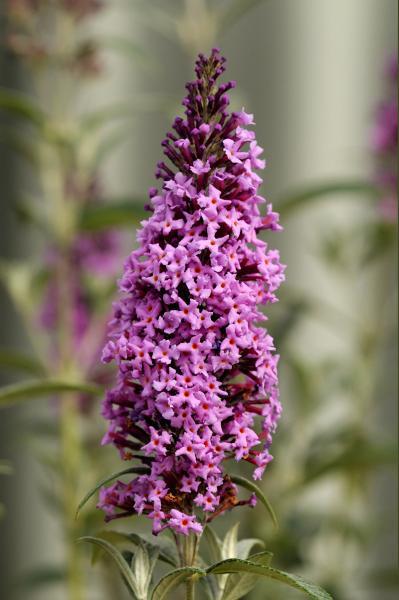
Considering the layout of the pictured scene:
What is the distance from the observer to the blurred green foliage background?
1.56m

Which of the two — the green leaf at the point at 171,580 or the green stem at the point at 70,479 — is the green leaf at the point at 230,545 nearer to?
the green leaf at the point at 171,580

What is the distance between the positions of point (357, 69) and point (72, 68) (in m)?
0.92

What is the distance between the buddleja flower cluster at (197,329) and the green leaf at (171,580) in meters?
0.03

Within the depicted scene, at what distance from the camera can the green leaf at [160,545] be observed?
27.8 inches

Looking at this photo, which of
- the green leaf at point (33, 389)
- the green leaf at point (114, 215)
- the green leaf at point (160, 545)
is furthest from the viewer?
the green leaf at point (114, 215)

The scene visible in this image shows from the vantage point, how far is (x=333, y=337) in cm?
222

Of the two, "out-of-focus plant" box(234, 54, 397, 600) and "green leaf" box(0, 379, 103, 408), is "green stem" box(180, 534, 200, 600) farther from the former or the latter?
"out-of-focus plant" box(234, 54, 397, 600)

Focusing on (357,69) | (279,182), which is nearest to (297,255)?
(279,182)

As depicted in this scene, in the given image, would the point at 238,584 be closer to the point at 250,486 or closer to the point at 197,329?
the point at 250,486

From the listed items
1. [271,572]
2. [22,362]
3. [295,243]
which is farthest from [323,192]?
[295,243]

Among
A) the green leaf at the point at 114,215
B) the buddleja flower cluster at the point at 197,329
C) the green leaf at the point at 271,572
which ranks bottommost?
the green leaf at the point at 271,572

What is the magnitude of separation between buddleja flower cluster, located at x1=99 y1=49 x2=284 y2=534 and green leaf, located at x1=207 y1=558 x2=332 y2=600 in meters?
0.04

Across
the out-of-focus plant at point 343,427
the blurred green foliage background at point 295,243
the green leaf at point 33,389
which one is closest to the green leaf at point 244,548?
the green leaf at point 33,389

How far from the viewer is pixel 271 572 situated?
618mm
